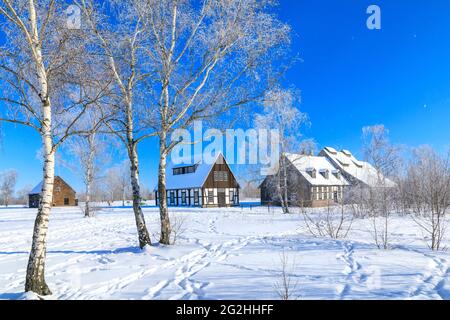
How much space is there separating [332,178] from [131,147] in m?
34.3

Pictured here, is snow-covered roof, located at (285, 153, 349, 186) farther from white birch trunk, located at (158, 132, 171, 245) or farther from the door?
white birch trunk, located at (158, 132, 171, 245)

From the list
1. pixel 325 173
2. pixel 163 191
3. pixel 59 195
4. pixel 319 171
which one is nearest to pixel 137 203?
pixel 163 191

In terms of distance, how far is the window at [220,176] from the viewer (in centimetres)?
3872

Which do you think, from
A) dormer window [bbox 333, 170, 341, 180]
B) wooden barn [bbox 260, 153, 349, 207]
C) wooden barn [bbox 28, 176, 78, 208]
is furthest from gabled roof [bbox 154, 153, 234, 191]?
wooden barn [bbox 28, 176, 78, 208]

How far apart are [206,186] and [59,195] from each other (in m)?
29.9

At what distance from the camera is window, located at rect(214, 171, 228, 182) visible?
38719 millimetres

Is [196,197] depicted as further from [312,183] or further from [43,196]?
[43,196]

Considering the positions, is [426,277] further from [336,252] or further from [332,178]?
[332,178]

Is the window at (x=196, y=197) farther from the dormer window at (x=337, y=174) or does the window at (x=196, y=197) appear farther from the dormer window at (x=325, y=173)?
the dormer window at (x=337, y=174)

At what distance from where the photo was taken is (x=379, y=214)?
1988 cm

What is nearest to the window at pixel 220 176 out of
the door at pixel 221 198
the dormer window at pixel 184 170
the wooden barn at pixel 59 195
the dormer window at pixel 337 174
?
the door at pixel 221 198

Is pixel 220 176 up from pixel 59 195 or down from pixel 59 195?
up

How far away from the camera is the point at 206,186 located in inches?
1489
